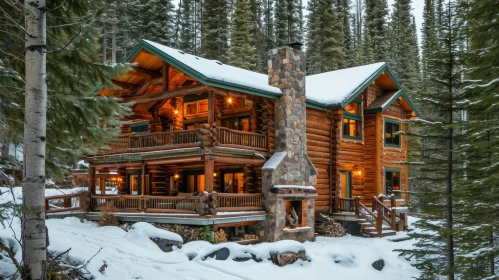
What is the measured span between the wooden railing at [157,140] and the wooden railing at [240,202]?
2849 millimetres

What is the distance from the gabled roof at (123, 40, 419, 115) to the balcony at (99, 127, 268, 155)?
2.11 m

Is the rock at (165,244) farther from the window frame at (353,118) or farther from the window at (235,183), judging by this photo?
the window frame at (353,118)

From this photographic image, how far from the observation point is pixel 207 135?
19.4 meters

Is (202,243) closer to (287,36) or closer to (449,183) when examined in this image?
(449,183)

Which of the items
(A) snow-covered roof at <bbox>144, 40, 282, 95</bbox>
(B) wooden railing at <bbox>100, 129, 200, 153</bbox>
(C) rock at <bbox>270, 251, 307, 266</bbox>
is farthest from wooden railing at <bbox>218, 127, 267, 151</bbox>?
(C) rock at <bbox>270, 251, 307, 266</bbox>

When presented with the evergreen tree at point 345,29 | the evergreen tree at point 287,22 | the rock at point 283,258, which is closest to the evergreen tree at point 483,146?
the rock at point 283,258

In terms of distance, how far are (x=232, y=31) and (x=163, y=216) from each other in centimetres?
3302

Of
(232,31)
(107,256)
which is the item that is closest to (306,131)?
(107,256)

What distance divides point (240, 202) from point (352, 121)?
35.6ft

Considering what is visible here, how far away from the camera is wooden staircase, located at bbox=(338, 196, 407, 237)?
77.9 feet

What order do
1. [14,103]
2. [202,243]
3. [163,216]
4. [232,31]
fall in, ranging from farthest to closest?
[232,31] < [163,216] < [202,243] < [14,103]

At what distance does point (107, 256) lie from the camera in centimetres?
1354

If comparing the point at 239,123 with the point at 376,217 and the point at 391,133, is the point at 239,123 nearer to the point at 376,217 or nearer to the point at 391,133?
the point at 376,217

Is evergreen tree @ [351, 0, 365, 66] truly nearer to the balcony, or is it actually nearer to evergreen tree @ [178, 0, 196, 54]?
evergreen tree @ [178, 0, 196, 54]
